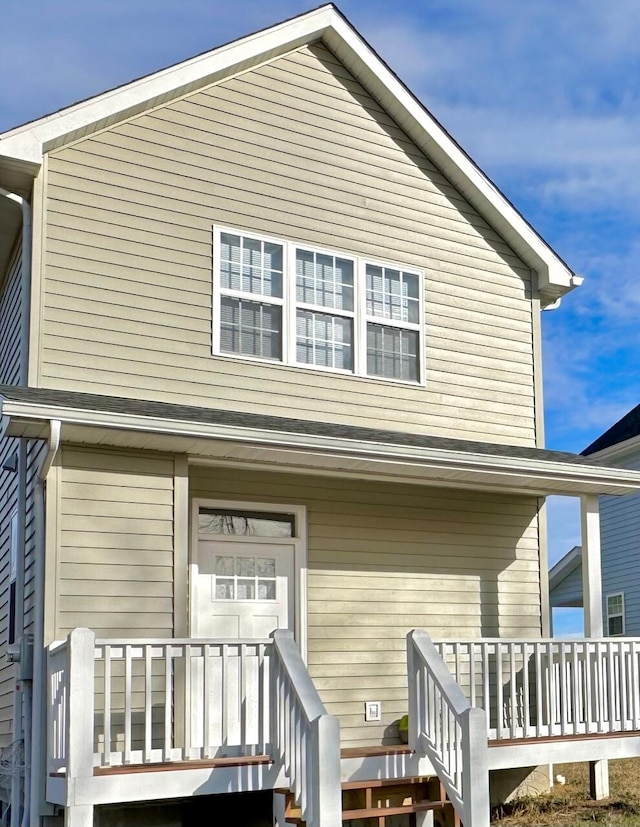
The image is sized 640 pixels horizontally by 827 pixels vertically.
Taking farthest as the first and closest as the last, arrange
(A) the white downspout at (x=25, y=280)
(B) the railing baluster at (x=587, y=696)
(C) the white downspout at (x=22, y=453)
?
(B) the railing baluster at (x=587, y=696) → (A) the white downspout at (x=25, y=280) → (C) the white downspout at (x=22, y=453)

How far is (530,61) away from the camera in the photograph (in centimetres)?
1875

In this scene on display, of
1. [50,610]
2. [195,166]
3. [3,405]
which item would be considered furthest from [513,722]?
[195,166]

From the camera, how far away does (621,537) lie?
21.7 m

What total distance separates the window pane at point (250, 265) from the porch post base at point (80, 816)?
5.10m

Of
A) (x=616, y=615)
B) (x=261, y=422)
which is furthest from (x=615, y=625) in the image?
(x=261, y=422)

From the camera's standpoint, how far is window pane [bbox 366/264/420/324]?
11.5 metres

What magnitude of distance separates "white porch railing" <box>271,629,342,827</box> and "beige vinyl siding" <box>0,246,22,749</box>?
11.2ft

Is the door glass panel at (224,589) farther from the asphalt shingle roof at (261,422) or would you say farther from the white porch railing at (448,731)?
the white porch railing at (448,731)

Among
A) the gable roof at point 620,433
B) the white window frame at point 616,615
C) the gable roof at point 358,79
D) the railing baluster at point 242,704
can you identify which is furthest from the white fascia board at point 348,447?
the white window frame at point 616,615

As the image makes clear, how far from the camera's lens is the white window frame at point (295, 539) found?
33.0ft

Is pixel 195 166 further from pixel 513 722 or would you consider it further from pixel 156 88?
pixel 513 722

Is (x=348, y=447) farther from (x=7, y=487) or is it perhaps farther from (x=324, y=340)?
(x=7, y=487)

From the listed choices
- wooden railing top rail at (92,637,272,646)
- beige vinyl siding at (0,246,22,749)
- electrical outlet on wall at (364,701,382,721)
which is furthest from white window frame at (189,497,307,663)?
wooden railing top rail at (92,637,272,646)

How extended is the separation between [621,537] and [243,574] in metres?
13.3
